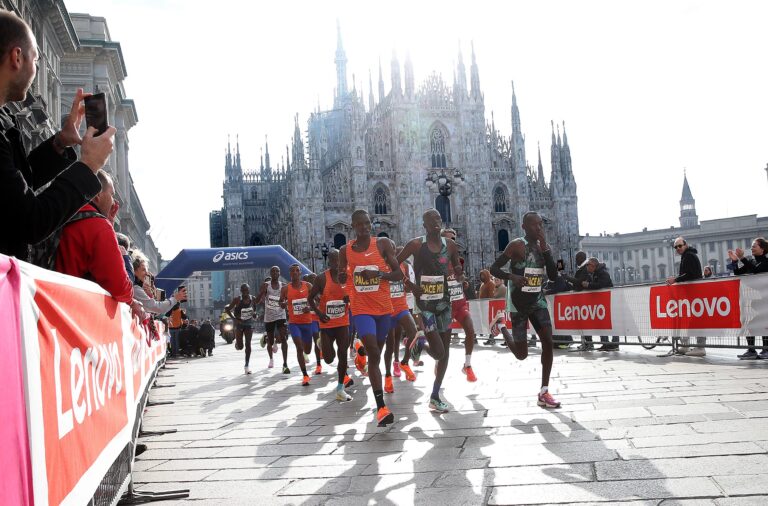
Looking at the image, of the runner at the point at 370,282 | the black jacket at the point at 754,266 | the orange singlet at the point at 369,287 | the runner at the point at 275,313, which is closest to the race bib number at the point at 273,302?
the runner at the point at 275,313

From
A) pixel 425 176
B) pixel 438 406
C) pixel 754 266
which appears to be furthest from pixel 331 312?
pixel 425 176

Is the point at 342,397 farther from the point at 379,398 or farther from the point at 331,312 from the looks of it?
the point at 379,398

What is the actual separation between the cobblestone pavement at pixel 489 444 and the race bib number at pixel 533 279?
3.75ft

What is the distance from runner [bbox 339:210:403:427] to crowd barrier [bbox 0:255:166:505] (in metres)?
3.81

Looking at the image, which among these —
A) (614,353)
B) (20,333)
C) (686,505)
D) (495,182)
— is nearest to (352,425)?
(686,505)

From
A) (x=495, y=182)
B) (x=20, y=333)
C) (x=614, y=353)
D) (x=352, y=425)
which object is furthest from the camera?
(x=495, y=182)

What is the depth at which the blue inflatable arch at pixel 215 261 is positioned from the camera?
2648 cm

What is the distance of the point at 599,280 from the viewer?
14.7 metres

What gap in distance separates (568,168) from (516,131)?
6192 millimetres

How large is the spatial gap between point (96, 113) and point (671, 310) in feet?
36.1

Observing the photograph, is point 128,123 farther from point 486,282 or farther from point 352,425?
point 352,425

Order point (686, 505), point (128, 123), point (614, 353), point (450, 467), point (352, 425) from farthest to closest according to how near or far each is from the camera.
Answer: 1. point (128, 123)
2. point (614, 353)
3. point (352, 425)
4. point (450, 467)
5. point (686, 505)

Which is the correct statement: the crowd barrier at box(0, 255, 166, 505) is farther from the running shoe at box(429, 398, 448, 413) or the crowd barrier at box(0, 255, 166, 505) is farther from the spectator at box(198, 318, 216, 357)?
the spectator at box(198, 318, 216, 357)

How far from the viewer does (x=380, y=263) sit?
7.95 m
